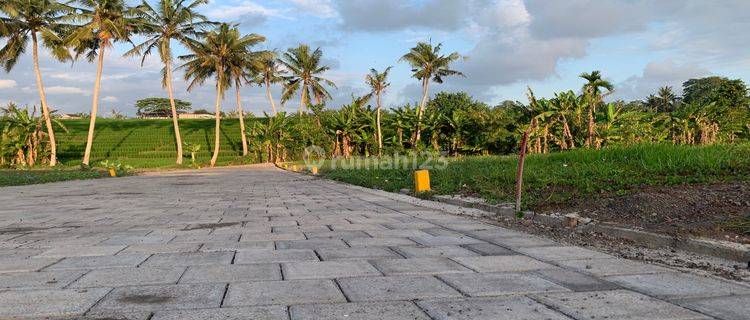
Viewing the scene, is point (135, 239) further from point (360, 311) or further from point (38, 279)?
point (360, 311)

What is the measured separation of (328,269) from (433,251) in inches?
46.6

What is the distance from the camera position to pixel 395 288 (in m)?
3.22

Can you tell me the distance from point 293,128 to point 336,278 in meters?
33.9

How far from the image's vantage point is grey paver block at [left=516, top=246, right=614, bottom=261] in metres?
4.24

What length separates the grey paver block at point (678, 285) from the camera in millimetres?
3078

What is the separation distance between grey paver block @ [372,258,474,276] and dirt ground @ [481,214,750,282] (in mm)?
1572

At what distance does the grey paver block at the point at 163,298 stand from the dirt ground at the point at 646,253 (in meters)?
3.38

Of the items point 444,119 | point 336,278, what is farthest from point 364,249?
point 444,119

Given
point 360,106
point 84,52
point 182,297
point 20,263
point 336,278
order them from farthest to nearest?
1. point 360,106
2. point 84,52
3. point 20,263
4. point 336,278
5. point 182,297

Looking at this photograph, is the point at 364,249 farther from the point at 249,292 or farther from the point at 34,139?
the point at 34,139

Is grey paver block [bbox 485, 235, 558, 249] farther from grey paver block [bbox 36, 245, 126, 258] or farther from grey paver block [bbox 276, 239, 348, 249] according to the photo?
grey paver block [bbox 36, 245, 126, 258]

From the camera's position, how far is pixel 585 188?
728 centimetres

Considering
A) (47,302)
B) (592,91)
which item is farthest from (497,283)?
(592,91)

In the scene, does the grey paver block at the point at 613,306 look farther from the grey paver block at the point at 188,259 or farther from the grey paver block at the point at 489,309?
the grey paver block at the point at 188,259
